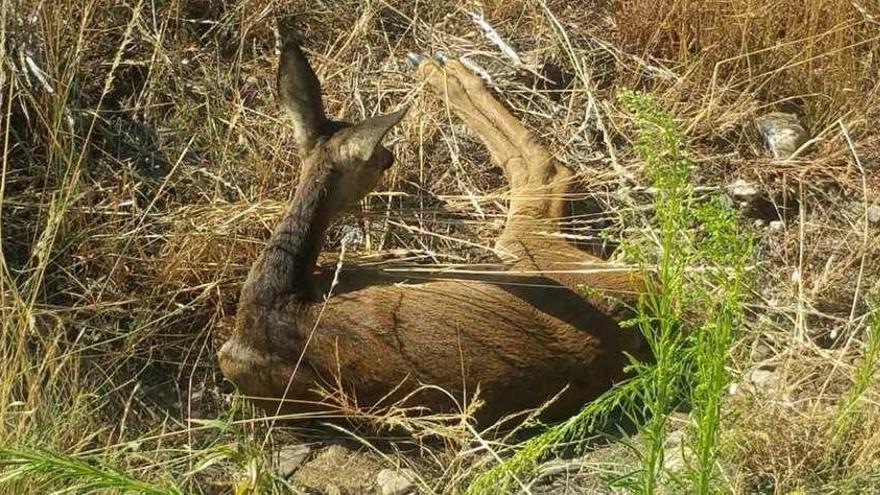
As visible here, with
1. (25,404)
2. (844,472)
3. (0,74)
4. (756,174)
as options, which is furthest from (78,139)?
(844,472)

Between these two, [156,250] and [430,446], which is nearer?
[430,446]

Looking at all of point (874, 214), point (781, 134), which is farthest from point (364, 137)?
point (874, 214)

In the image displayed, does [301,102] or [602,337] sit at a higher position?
[301,102]

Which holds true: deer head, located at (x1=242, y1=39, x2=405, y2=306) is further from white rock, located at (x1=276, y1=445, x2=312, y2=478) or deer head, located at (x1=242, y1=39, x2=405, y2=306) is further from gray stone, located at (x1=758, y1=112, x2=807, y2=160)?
gray stone, located at (x1=758, y1=112, x2=807, y2=160)

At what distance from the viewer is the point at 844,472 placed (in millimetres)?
3936

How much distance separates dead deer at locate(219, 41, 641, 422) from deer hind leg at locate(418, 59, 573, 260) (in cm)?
2

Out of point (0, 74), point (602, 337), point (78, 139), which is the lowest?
point (602, 337)

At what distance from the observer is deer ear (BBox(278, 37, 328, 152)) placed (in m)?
4.80

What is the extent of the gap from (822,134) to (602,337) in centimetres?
160

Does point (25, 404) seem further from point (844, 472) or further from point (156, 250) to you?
point (844, 472)

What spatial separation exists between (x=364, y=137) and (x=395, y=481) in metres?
1.26

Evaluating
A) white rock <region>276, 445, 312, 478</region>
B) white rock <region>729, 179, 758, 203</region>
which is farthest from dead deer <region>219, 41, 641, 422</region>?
Result: white rock <region>729, 179, 758, 203</region>

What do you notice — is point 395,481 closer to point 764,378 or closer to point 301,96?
point 764,378

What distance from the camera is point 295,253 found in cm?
466
